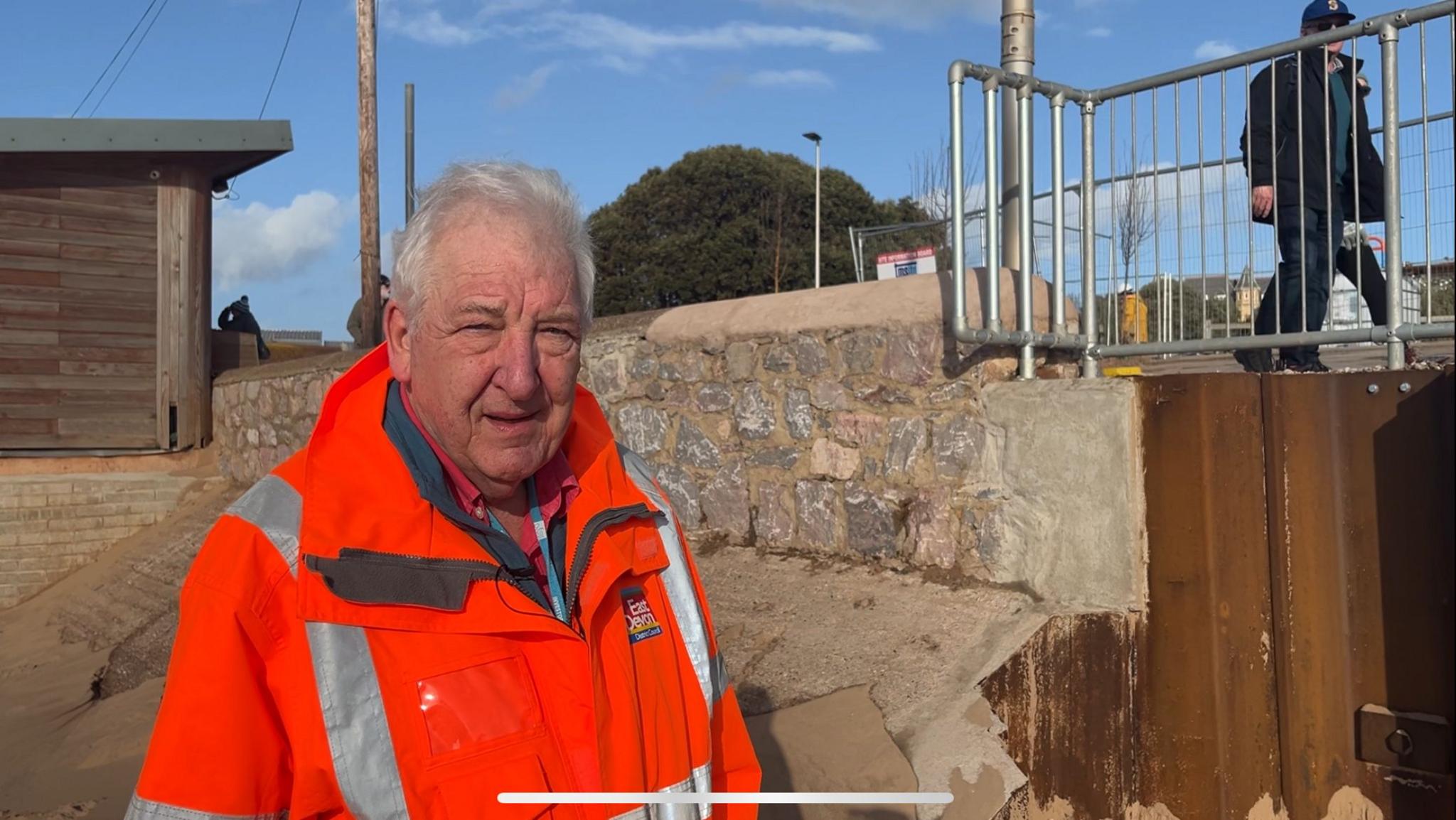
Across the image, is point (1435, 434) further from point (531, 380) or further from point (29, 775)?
point (29, 775)

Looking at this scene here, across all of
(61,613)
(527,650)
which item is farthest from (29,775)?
(527,650)

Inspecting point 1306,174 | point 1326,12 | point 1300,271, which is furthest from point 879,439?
point 1326,12

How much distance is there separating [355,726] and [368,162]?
14.1 m

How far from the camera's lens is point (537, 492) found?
A: 1.96 metres

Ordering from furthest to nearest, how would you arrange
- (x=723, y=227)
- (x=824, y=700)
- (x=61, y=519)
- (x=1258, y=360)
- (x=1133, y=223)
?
1. (x=723, y=227)
2. (x=61, y=519)
3. (x=1258, y=360)
4. (x=1133, y=223)
5. (x=824, y=700)

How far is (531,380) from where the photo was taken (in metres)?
1.79

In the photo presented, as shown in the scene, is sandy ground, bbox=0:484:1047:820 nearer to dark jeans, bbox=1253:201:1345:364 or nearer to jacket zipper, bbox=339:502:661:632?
dark jeans, bbox=1253:201:1345:364

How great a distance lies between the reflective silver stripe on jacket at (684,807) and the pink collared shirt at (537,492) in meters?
0.38

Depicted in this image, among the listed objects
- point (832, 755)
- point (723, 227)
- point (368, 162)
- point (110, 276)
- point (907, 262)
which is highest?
point (723, 227)

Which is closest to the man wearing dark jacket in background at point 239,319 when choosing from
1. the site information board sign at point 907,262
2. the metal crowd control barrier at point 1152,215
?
the site information board sign at point 907,262

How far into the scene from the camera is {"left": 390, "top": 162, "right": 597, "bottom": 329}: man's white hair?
70.5 inches

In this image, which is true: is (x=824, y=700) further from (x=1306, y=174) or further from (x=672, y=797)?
(x=1306, y=174)

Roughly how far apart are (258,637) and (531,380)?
1.83ft

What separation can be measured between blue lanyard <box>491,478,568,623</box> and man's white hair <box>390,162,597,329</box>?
0.31 metres
